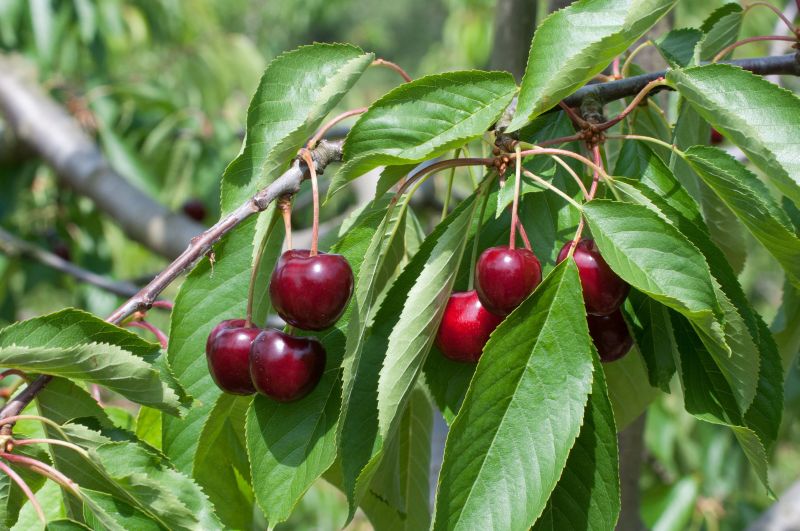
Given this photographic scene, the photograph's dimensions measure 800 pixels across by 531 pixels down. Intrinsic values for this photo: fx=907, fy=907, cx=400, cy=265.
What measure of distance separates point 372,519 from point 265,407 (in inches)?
11.3

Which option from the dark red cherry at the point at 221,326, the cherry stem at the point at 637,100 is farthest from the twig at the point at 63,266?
the cherry stem at the point at 637,100

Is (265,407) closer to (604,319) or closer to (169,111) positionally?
(604,319)

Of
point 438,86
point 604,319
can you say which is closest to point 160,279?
point 438,86

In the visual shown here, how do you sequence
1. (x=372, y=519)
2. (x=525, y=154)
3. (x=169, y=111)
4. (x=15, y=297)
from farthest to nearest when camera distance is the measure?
(x=15, y=297) → (x=169, y=111) → (x=372, y=519) → (x=525, y=154)

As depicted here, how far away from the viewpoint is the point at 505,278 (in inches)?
32.0

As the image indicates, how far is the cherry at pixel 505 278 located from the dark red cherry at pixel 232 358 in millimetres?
240

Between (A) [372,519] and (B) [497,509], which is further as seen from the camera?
(A) [372,519]

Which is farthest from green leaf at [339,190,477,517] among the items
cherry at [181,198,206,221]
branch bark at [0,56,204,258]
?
cherry at [181,198,206,221]

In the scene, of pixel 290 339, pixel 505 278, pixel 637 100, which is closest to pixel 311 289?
pixel 290 339

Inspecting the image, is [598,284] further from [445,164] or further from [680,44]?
[680,44]

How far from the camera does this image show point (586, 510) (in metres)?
0.81

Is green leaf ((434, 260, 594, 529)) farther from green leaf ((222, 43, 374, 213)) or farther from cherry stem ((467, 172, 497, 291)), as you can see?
green leaf ((222, 43, 374, 213))

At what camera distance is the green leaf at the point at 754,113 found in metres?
0.81

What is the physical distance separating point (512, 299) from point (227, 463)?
45 centimetres
